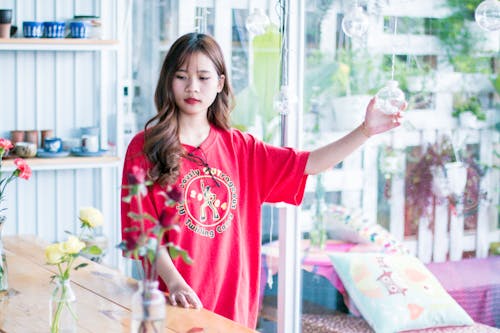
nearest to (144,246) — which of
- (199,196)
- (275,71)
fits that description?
(199,196)

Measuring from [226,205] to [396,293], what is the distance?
854 mm

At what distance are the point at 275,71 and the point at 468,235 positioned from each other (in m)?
1.02

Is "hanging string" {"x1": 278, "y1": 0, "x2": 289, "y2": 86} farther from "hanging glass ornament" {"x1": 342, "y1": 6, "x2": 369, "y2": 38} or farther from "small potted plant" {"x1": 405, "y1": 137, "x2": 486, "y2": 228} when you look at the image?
"hanging glass ornament" {"x1": 342, "y1": 6, "x2": 369, "y2": 38}

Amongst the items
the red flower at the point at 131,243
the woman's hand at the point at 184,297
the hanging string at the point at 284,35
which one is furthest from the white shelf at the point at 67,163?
the red flower at the point at 131,243

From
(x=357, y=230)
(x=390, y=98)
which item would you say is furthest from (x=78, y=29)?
(x=390, y=98)

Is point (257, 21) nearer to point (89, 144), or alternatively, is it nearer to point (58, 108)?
point (89, 144)

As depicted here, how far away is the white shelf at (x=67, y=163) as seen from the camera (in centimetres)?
387

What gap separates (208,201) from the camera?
2621 mm

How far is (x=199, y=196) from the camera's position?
260 cm

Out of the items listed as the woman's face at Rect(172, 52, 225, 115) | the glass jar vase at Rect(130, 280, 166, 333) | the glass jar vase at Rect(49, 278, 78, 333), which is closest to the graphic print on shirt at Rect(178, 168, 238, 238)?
the woman's face at Rect(172, 52, 225, 115)

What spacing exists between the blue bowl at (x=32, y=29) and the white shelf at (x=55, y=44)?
50mm

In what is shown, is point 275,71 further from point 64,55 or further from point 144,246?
point 144,246

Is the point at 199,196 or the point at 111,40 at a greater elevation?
the point at 111,40

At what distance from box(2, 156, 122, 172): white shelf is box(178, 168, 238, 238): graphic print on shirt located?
57.6 inches
